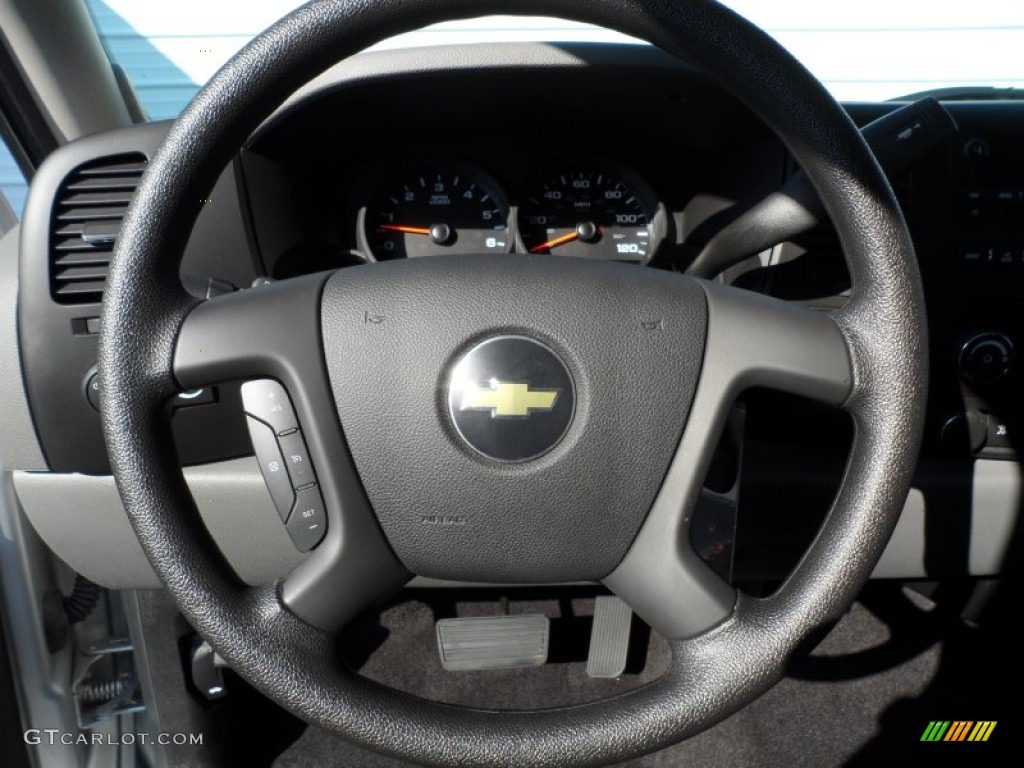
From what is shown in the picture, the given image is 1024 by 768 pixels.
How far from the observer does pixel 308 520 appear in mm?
820

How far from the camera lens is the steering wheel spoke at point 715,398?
76cm

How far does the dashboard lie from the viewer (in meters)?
1.10

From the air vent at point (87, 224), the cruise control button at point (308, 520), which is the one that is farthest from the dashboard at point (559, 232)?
the cruise control button at point (308, 520)

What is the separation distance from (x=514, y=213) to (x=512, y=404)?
701mm

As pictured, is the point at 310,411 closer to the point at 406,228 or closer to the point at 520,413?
the point at 520,413

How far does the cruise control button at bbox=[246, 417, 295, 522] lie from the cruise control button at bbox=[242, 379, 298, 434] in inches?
0.4

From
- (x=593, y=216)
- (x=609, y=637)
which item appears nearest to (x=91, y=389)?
(x=593, y=216)

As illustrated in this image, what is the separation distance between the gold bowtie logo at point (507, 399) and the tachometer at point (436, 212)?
0.65 metres

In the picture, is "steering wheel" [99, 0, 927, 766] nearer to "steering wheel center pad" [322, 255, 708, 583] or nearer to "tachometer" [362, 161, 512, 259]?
"steering wheel center pad" [322, 255, 708, 583]

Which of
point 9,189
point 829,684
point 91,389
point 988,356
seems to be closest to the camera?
point 91,389

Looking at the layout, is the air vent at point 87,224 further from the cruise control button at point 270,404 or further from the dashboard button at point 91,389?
the cruise control button at point 270,404

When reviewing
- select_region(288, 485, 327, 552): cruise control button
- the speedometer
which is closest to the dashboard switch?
select_region(288, 485, 327, 552): cruise control button

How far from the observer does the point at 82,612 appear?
4.99ft

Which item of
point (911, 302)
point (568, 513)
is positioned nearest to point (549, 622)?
point (568, 513)
